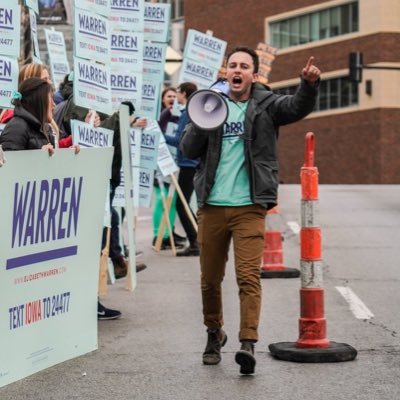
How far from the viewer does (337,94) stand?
61.2m

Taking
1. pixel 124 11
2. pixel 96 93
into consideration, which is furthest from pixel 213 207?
pixel 124 11

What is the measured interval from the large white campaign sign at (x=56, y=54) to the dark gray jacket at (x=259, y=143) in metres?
7.27

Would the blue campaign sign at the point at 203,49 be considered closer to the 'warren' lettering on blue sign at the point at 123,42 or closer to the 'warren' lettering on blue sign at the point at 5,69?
the 'warren' lettering on blue sign at the point at 123,42

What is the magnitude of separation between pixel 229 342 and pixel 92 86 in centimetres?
306

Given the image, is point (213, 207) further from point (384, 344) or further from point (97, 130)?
point (97, 130)

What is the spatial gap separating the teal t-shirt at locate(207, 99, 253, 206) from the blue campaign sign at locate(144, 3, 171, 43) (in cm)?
680

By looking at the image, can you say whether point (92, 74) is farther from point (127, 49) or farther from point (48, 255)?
point (48, 255)

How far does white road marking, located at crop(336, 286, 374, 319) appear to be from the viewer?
394 inches

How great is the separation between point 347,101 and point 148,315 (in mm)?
51256

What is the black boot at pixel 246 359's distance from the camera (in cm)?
729

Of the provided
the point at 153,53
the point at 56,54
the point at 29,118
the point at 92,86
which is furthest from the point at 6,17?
the point at 56,54

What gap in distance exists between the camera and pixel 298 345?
8.05 metres

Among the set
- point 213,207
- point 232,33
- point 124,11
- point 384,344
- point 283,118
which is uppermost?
point 232,33

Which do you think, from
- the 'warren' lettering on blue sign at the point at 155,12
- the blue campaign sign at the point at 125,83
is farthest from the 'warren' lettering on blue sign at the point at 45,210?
the 'warren' lettering on blue sign at the point at 155,12
